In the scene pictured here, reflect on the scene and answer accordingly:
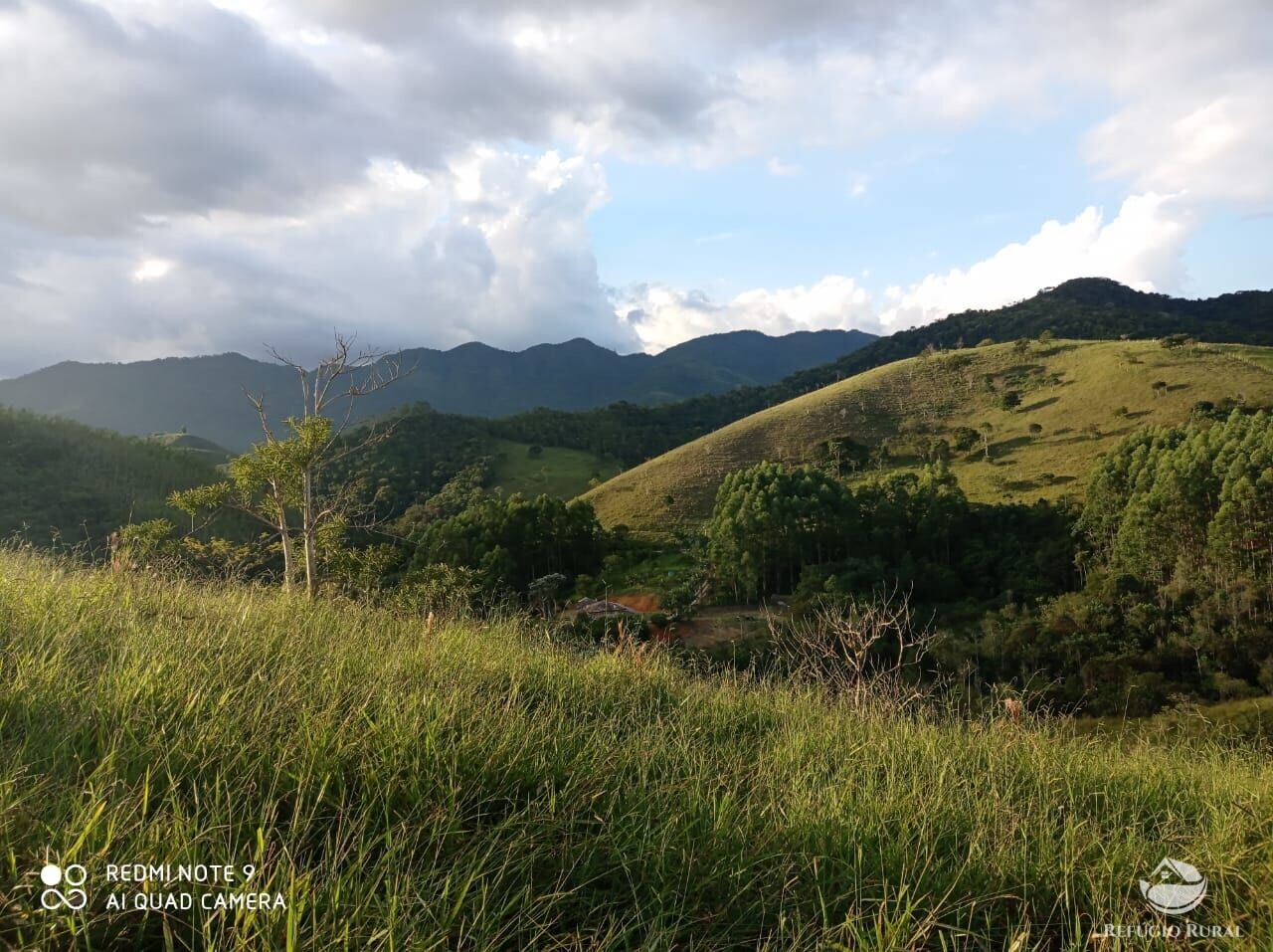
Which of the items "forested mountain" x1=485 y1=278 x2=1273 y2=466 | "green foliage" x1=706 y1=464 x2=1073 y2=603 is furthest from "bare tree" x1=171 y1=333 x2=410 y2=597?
"forested mountain" x1=485 y1=278 x2=1273 y2=466

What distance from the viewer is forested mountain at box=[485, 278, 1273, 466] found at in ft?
375

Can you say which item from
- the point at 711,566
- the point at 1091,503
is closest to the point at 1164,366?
the point at 1091,503

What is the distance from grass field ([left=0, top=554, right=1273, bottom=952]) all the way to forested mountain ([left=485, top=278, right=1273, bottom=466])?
343ft

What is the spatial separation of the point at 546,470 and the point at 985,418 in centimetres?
5615

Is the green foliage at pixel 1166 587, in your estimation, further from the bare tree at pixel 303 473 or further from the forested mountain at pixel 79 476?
the forested mountain at pixel 79 476

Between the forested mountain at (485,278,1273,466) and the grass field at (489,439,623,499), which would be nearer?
the grass field at (489,439,623,499)

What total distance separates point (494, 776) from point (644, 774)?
651 mm

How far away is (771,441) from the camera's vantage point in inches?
3209

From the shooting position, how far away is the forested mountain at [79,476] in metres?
41.6

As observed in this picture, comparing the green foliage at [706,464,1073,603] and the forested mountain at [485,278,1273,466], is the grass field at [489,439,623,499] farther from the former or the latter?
the green foliage at [706,464,1073,603]

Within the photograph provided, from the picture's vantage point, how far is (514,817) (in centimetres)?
222

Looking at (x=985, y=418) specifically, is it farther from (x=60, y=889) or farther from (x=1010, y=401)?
(x=60, y=889)

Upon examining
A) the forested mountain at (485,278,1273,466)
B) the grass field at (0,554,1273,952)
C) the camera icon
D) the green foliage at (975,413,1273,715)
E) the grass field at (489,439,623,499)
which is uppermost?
the forested mountain at (485,278,1273,466)

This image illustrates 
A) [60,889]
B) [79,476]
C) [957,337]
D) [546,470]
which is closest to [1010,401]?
[546,470]
